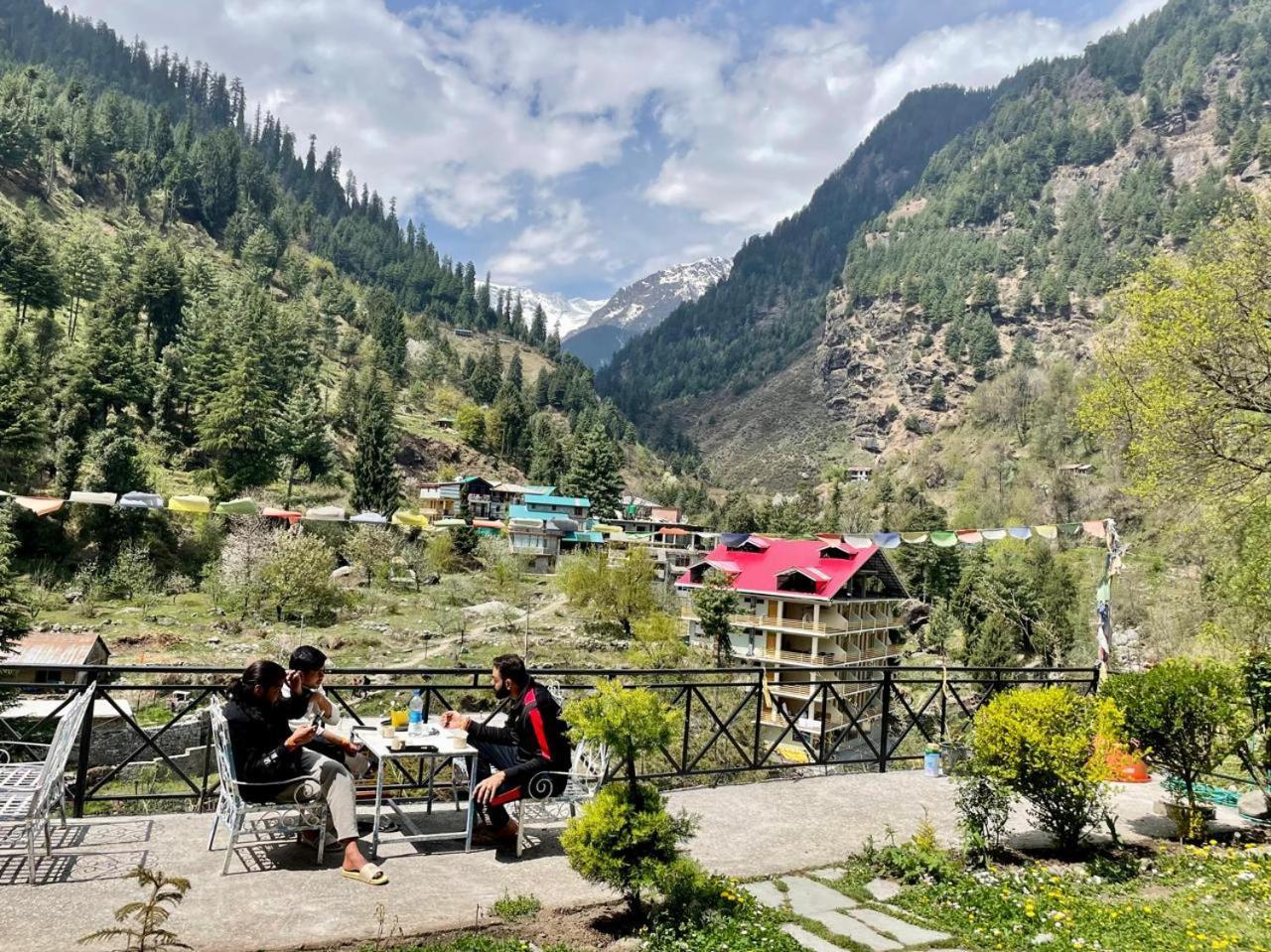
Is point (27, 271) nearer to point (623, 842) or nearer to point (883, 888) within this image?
point (623, 842)

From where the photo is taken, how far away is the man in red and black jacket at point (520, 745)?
18.5 feet

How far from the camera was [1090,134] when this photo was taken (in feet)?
572

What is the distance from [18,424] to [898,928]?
48.1 metres

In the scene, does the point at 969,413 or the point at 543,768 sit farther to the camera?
the point at 969,413

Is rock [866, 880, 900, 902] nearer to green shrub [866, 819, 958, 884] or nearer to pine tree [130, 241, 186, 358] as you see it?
green shrub [866, 819, 958, 884]

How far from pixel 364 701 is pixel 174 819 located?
24338 millimetres

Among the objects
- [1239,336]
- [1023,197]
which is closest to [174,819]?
[1239,336]

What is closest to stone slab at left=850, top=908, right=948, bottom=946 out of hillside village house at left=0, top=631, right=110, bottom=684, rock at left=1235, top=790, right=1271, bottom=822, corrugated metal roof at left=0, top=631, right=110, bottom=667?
rock at left=1235, top=790, right=1271, bottom=822

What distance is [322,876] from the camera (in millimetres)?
4957

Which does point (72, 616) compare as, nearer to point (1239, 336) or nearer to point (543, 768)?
point (543, 768)

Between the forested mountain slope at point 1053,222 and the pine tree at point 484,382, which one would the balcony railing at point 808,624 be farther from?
the forested mountain slope at point 1053,222

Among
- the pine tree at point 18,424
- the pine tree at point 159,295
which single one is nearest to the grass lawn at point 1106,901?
the pine tree at point 18,424

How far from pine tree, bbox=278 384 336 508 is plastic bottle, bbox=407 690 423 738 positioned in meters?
54.3

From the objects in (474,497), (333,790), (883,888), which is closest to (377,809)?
(333,790)
